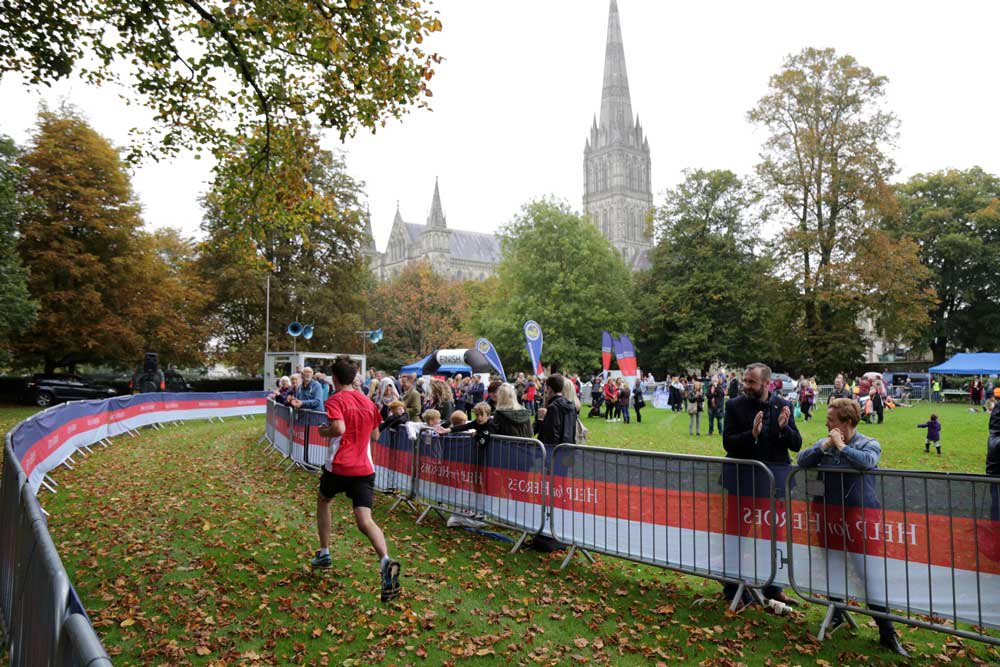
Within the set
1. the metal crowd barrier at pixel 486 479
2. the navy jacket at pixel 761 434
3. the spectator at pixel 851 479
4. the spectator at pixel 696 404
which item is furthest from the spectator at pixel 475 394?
the spectator at pixel 851 479

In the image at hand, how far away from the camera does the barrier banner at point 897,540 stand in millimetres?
4539

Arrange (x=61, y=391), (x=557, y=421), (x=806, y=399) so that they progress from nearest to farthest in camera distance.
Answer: (x=557, y=421) → (x=806, y=399) → (x=61, y=391)

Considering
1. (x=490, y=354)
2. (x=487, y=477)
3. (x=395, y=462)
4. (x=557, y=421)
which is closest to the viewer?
(x=487, y=477)

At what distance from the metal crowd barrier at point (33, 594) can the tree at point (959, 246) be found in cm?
5332

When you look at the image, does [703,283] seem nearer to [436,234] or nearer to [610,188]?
[610,188]

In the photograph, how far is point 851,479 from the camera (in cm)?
507

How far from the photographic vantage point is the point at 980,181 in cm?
5059

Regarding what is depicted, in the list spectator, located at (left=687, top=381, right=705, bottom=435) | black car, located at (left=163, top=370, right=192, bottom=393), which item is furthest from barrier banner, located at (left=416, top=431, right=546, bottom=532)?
black car, located at (left=163, top=370, right=192, bottom=393)

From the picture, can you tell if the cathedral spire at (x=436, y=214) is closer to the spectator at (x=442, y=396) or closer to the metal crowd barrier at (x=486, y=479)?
the spectator at (x=442, y=396)

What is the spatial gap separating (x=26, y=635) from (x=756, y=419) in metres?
5.02

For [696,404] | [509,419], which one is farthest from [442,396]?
[696,404]

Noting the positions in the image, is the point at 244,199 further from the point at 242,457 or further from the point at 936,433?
the point at 936,433

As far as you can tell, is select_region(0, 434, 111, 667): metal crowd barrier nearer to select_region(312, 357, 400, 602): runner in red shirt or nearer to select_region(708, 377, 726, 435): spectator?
select_region(312, 357, 400, 602): runner in red shirt

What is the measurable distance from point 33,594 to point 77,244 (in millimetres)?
34730
